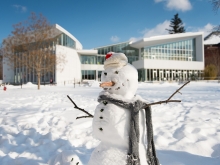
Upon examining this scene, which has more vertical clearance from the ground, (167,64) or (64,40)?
(64,40)

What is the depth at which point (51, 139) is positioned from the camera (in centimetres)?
351

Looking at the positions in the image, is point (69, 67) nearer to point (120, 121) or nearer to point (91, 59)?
point (91, 59)

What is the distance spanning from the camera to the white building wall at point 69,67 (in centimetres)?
3080

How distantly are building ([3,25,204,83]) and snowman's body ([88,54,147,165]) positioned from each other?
32.5 meters

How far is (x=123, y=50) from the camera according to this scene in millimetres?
40375

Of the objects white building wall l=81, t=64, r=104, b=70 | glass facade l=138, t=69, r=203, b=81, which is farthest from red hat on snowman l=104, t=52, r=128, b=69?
white building wall l=81, t=64, r=104, b=70

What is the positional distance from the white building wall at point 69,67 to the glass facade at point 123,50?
20.0 ft

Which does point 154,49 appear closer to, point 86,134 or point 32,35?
point 32,35

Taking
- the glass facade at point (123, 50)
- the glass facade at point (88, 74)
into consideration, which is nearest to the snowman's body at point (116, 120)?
the glass facade at point (88, 74)

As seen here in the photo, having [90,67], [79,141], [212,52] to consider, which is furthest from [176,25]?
[79,141]

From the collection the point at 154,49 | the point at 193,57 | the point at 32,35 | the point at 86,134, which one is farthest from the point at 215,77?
the point at 86,134

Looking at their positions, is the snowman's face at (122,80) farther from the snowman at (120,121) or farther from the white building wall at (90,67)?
the white building wall at (90,67)

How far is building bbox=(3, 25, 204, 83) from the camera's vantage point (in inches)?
1389

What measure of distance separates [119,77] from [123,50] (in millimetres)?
39517
